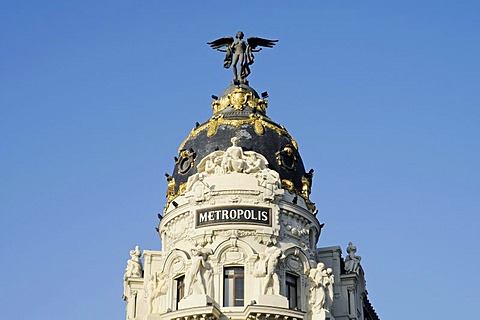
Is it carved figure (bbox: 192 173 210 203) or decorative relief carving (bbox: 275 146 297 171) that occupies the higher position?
decorative relief carving (bbox: 275 146 297 171)

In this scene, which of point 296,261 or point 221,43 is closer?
point 296,261

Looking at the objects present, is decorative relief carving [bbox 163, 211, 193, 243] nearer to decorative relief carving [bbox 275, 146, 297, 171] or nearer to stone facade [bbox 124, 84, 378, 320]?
stone facade [bbox 124, 84, 378, 320]

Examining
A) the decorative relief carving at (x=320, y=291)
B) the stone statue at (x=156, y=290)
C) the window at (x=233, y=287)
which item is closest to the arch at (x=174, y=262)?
the stone statue at (x=156, y=290)

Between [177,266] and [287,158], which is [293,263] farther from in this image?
[287,158]

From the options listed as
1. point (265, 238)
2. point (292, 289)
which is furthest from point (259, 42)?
point (292, 289)

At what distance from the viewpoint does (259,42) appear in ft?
184

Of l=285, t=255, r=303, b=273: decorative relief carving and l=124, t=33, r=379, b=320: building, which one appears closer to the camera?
l=124, t=33, r=379, b=320: building

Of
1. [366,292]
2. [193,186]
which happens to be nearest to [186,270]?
[193,186]

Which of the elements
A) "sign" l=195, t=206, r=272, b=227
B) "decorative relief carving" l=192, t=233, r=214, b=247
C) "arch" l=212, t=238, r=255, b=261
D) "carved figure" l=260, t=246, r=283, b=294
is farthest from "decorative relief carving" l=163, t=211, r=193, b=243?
"carved figure" l=260, t=246, r=283, b=294

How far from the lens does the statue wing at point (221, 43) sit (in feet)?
184

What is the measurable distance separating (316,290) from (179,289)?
708 centimetres

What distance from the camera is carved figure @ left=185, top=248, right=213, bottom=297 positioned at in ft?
143

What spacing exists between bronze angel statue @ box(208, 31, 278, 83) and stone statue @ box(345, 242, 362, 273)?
12104 millimetres

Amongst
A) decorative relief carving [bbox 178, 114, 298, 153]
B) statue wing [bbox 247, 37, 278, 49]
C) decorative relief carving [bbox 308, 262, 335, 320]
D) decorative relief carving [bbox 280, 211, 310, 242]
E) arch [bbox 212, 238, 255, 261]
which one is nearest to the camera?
arch [bbox 212, 238, 255, 261]
